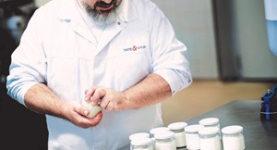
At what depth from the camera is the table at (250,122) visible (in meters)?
2.19

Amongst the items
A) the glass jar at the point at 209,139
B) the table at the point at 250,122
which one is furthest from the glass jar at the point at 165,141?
the table at the point at 250,122

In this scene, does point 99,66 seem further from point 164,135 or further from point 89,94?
point 164,135

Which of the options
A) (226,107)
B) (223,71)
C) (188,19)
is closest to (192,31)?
(188,19)

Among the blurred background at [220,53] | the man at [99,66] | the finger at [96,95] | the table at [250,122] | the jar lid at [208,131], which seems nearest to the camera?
the jar lid at [208,131]

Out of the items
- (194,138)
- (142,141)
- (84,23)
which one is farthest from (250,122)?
(84,23)

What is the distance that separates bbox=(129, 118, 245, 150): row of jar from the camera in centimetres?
209

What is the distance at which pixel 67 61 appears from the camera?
8.66 feet

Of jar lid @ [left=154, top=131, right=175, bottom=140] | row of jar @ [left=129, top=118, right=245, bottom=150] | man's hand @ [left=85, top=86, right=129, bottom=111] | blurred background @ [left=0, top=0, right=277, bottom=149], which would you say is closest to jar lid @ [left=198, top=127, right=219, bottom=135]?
row of jar @ [left=129, top=118, right=245, bottom=150]

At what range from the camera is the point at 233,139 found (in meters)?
2.08

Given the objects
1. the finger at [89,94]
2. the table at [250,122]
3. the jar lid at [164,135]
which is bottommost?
the table at [250,122]

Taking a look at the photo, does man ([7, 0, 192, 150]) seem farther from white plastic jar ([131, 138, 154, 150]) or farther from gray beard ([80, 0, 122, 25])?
white plastic jar ([131, 138, 154, 150])

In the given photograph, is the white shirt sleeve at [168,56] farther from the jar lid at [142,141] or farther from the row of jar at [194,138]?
the jar lid at [142,141]

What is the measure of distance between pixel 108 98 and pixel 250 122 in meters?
0.61

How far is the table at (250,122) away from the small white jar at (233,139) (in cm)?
6
